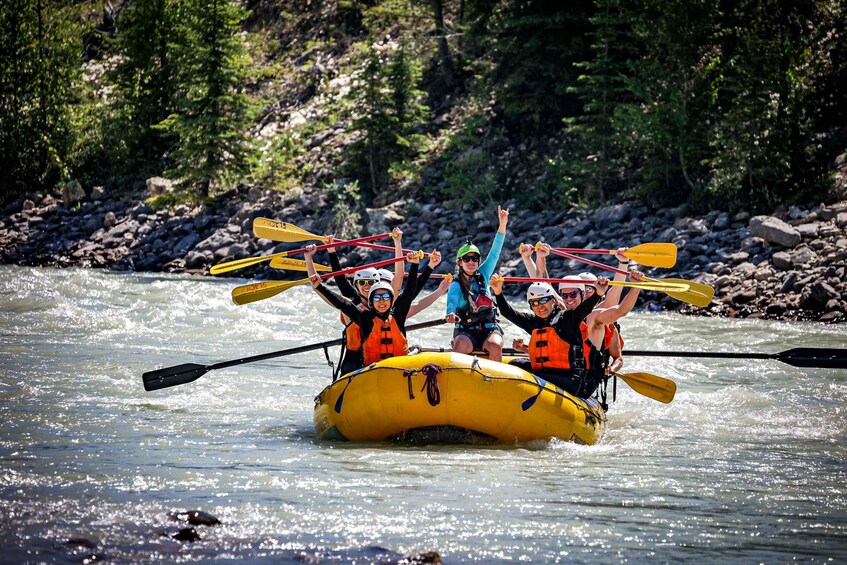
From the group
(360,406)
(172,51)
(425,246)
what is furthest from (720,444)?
(172,51)

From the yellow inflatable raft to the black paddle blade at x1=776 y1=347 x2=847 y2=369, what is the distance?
2.41 metres

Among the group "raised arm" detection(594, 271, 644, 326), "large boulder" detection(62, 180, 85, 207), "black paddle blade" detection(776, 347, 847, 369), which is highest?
"large boulder" detection(62, 180, 85, 207)

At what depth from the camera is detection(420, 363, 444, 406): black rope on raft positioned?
277 inches

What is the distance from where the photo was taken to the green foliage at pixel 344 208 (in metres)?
22.2

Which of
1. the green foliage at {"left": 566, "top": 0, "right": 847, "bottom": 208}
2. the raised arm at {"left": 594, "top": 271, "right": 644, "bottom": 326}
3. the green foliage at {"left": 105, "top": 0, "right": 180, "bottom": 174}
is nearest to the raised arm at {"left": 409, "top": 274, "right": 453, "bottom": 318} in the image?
the raised arm at {"left": 594, "top": 271, "right": 644, "bottom": 326}

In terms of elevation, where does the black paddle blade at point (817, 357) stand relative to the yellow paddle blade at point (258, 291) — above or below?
below

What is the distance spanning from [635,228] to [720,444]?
11482 millimetres

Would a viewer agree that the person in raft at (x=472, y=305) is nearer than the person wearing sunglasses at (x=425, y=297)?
No

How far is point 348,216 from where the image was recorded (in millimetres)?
22266

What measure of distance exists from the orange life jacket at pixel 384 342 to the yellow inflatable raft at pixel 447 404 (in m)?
0.52

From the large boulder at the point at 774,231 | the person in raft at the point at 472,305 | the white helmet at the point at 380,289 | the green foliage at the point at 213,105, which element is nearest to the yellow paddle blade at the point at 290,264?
the person in raft at the point at 472,305

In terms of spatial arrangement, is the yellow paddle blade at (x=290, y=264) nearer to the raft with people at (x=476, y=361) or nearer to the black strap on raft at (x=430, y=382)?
the raft with people at (x=476, y=361)

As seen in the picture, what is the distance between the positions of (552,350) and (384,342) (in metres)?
1.29

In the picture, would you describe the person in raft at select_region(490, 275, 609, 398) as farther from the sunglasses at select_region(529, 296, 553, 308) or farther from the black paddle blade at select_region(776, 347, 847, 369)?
the black paddle blade at select_region(776, 347, 847, 369)
